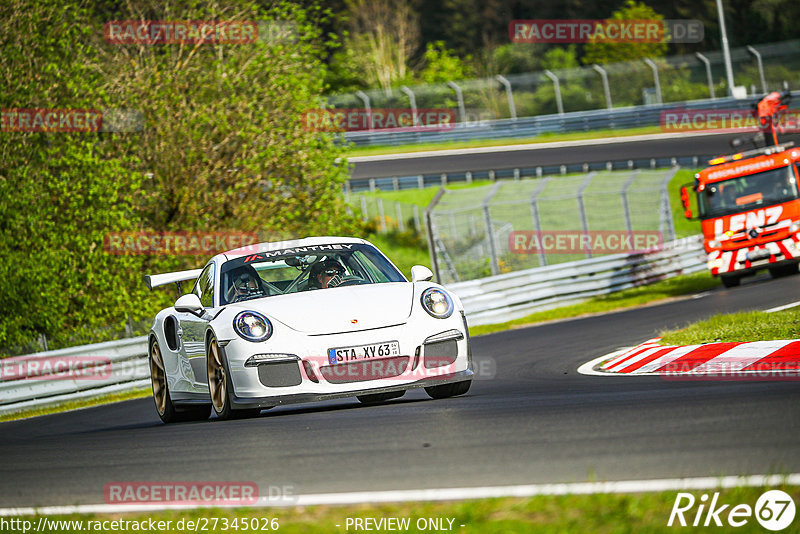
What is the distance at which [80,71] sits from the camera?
20.9m

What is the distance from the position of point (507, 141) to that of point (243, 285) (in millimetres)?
39139

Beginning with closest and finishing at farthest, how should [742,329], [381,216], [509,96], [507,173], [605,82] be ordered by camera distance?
[742,329] → [381,216] → [507,173] → [605,82] → [509,96]

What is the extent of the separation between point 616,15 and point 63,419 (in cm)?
5568

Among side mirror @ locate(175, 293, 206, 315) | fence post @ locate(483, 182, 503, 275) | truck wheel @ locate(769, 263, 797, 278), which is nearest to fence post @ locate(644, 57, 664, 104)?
truck wheel @ locate(769, 263, 797, 278)

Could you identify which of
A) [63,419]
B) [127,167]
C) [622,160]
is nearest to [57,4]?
[127,167]

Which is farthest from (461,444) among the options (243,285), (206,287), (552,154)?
(552,154)

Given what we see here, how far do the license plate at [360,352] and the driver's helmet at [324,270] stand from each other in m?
1.38

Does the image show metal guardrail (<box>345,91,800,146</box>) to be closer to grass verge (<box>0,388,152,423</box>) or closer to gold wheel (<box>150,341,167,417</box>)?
grass verge (<box>0,388,152,423</box>)

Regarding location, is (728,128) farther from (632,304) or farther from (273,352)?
(273,352)

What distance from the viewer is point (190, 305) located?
8.72 metres

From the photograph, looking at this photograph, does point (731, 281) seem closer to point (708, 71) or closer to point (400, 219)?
point (400, 219)

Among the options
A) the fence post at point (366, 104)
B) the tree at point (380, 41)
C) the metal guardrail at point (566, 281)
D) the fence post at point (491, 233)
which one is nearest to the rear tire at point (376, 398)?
the metal guardrail at point (566, 281)

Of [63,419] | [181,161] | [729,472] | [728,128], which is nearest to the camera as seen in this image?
[729,472]

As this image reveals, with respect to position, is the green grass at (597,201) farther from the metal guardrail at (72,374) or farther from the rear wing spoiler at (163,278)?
the rear wing spoiler at (163,278)
